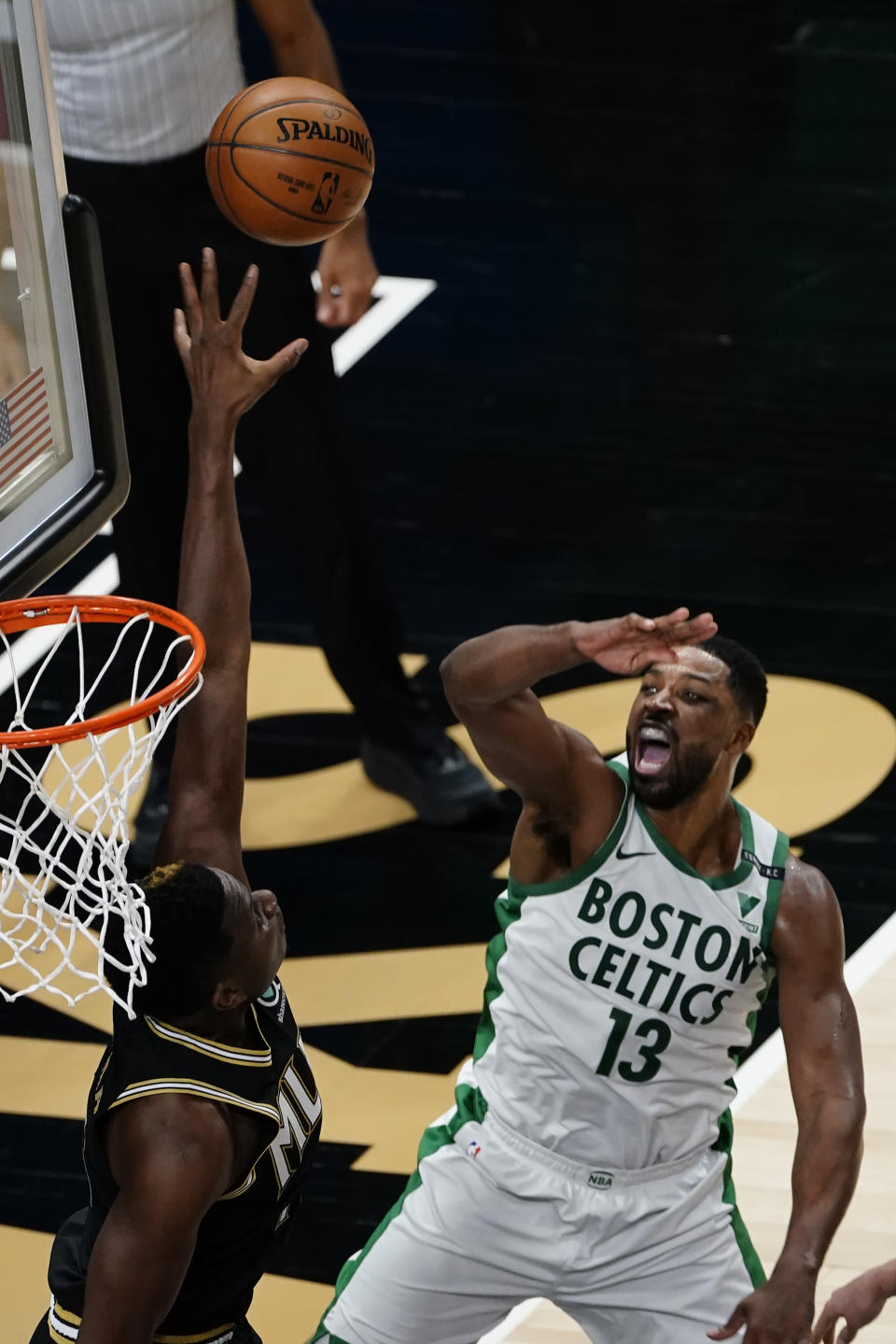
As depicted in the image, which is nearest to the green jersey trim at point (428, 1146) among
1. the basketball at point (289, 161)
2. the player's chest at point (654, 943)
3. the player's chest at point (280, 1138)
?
the player's chest at point (654, 943)

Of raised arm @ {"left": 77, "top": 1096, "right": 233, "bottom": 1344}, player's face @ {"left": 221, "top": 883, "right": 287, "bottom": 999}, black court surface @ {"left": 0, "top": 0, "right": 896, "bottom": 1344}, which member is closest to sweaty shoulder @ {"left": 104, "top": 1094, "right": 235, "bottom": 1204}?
raised arm @ {"left": 77, "top": 1096, "right": 233, "bottom": 1344}

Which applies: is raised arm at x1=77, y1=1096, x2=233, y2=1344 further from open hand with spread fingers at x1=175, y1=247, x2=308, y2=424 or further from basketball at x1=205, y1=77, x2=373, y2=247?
basketball at x1=205, y1=77, x2=373, y2=247

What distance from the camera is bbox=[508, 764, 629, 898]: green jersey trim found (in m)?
4.36

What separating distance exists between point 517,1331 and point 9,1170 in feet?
4.25

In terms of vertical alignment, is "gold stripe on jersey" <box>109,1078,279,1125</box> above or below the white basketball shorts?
above

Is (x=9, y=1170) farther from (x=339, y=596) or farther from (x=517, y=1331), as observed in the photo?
(x=339, y=596)

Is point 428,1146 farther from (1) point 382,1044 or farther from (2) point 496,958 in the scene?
(1) point 382,1044

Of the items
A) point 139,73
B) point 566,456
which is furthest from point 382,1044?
point 566,456

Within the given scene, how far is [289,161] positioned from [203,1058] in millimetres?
2023

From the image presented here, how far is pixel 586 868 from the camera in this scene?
14.3 feet

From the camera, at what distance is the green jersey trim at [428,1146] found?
4398 mm

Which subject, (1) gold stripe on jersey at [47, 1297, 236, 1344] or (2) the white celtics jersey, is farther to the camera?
(2) the white celtics jersey

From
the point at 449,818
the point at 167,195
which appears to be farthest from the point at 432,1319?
the point at 167,195

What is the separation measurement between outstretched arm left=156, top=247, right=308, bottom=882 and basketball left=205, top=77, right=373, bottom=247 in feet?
2.07
